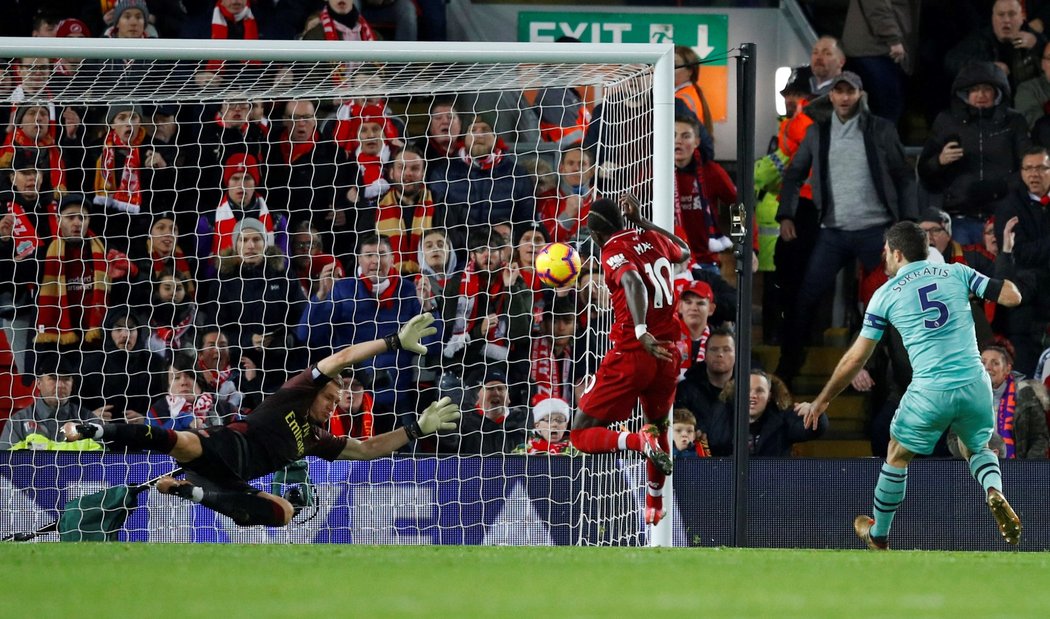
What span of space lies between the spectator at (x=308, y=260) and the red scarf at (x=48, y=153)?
1663 mm

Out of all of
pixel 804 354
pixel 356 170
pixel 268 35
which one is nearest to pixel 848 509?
pixel 804 354

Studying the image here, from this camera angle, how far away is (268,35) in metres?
11.6

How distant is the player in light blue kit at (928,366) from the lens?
766 centimetres

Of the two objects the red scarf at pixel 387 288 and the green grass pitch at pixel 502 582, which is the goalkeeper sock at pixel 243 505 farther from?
the red scarf at pixel 387 288

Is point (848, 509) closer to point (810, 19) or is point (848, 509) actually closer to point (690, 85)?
point (690, 85)

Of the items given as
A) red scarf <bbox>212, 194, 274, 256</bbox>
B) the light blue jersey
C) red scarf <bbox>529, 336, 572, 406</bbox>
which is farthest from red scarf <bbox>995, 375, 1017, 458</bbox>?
red scarf <bbox>212, 194, 274, 256</bbox>

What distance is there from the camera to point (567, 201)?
1036 centimetres

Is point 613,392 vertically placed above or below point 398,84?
below

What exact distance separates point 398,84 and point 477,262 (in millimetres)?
1338

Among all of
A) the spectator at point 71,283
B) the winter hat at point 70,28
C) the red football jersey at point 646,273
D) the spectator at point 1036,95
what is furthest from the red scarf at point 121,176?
the spectator at point 1036,95

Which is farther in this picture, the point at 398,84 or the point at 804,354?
the point at 804,354

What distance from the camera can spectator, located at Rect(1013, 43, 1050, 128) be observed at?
11617 millimetres

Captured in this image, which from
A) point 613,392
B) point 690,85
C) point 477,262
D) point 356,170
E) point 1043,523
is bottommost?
point 1043,523

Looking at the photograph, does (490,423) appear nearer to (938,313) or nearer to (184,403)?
(184,403)
